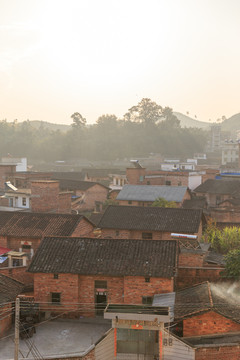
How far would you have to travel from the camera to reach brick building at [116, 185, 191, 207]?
156 ft

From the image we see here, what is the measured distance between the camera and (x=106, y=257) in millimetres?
22484

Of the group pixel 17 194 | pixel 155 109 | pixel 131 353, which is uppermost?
pixel 155 109

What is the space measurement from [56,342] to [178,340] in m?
5.70

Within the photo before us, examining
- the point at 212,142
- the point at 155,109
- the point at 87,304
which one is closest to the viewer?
the point at 87,304

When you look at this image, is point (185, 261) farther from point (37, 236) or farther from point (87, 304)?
point (37, 236)

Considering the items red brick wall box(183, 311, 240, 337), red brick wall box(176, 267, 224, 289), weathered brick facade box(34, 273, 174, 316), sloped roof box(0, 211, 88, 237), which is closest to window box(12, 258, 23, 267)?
sloped roof box(0, 211, 88, 237)

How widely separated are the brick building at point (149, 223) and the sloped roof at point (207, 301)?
1103cm

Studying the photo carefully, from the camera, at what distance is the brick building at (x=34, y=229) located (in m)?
29.0

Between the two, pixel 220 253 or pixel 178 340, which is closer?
pixel 178 340

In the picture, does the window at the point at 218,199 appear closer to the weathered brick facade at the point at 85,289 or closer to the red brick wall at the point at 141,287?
the weathered brick facade at the point at 85,289

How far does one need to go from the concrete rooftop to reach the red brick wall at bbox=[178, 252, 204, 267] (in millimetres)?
6137

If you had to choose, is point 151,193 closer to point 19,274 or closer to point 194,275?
point 194,275

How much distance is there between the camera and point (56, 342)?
1891 centimetres

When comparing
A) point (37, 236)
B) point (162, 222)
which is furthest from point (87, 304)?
point (162, 222)
